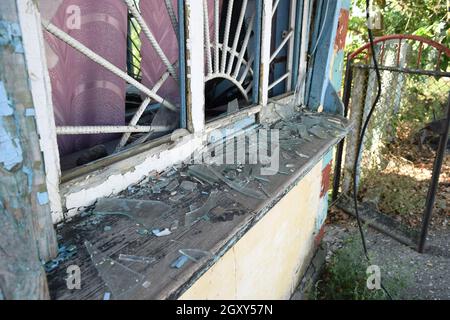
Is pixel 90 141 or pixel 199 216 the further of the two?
pixel 90 141

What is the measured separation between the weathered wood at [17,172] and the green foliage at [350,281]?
211 centimetres

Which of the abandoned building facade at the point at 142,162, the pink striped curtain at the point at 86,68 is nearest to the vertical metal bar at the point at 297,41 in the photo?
the abandoned building facade at the point at 142,162

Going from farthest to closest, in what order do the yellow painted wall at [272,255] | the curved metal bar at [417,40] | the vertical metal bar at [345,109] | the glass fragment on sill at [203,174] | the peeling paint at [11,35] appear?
the vertical metal bar at [345,109], the curved metal bar at [417,40], the glass fragment on sill at [203,174], the yellow painted wall at [272,255], the peeling paint at [11,35]

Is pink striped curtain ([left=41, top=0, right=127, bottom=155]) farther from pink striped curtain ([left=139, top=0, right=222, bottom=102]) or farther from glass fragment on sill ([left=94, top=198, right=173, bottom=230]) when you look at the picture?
glass fragment on sill ([left=94, top=198, right=173, bottom=230])

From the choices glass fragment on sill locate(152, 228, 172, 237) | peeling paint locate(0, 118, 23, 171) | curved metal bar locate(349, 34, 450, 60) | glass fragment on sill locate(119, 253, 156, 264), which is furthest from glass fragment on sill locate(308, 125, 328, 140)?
peeling paint locate(0, 118, 23, 171)

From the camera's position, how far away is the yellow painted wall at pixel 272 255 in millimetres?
1158

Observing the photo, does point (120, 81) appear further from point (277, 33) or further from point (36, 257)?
point (277, 33)

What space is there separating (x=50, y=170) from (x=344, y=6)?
2.25m

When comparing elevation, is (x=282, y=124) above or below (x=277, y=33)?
below

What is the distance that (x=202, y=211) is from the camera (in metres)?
1.08

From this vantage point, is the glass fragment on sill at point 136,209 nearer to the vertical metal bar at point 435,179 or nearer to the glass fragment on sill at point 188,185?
the glass fragment on sill at point 188,185
